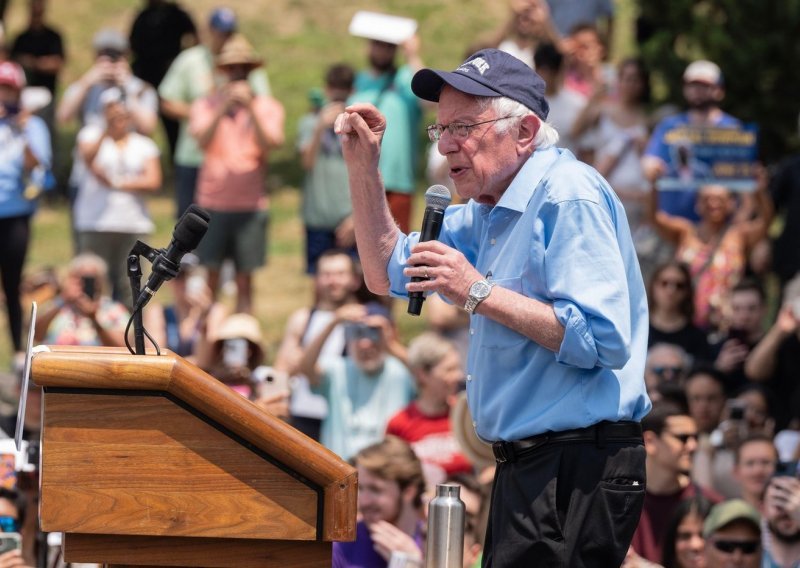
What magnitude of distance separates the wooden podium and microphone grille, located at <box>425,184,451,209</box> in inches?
31.1

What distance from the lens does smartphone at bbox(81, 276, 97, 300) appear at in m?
9.24

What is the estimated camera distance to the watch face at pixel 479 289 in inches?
152

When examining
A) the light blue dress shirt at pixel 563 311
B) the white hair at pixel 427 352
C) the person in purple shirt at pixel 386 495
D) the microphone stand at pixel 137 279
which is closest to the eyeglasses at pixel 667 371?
the white hair at pixel 427 352

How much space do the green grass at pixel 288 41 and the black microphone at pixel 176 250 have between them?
10.9 meters

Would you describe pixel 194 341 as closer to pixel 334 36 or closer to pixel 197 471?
pixel 197 471

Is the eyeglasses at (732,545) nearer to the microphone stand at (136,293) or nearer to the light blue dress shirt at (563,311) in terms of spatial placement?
the light blue dress shirt at (563,311)

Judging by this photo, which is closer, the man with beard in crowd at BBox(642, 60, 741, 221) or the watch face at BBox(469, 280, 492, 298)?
the watch face at BBox(469, 280, 492, 298)

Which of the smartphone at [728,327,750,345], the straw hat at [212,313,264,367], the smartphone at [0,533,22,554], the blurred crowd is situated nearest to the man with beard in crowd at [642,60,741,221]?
the blurred crowd

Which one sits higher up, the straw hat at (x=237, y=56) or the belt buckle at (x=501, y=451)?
the straw hat at (x=237, y=56)

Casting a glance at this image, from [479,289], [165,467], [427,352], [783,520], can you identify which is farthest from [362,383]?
[165,467]

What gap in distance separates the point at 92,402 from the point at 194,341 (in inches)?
234

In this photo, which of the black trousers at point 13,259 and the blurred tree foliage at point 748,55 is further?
the blurred tree foliage at point 748,55

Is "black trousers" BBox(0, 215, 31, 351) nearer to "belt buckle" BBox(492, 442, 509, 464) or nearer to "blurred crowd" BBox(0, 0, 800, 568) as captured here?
"blurred crowd" BBox(0, 0, 800, 568)

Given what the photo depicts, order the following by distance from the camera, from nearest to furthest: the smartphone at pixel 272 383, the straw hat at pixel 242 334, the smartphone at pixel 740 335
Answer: the smartphone at pixel 272 383
the straw hat at pixel 242 334
the smartphone at pixel 740 335
